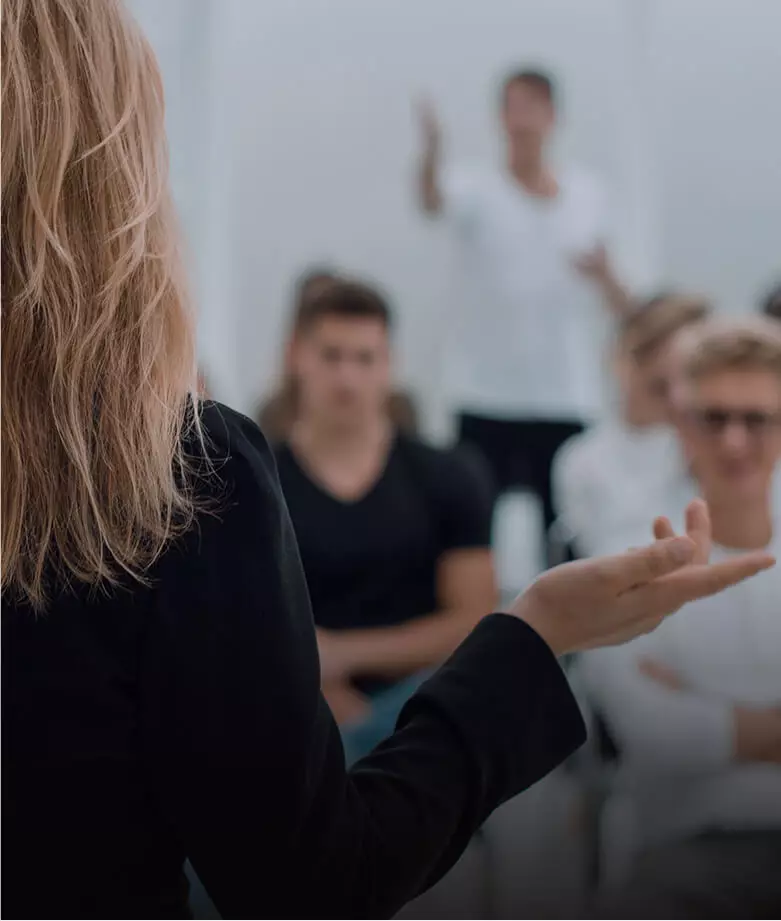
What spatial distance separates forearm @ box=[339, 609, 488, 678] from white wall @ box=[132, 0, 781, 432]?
1263mm

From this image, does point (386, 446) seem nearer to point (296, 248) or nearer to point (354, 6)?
point (296, 248)

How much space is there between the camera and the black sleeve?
43 cm

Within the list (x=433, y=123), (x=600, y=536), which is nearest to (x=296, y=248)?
(x=433, y=123)

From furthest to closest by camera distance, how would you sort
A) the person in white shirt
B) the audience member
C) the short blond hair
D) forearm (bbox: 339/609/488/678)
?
1. the person in white shirt
2. the audience member
3. the short blond hair
4. forearm (bbox: 339/609/488/678)

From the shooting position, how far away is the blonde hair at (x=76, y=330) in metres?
0.43

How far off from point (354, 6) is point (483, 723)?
2.32 meters

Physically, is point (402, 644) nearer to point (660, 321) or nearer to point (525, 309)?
point (660, 321)

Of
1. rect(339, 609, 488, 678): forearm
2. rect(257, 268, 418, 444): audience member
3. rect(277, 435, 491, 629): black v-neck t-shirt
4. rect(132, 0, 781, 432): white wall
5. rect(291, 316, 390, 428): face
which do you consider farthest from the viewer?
rect(132, 0, 781, 432): white wall

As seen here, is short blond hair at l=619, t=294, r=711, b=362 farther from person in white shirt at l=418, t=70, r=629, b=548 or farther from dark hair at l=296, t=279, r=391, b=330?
person in white shirt at l=418, t=70, r=629, b=548

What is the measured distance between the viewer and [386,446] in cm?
128

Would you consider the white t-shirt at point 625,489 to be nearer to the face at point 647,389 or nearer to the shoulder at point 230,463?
the face at point 647,389

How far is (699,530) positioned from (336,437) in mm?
783

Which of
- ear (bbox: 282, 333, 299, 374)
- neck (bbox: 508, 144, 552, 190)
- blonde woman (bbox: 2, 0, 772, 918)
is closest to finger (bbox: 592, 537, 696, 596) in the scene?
blonde woman (bbox: 2, 0, 772, 918)

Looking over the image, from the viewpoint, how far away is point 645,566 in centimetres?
48
